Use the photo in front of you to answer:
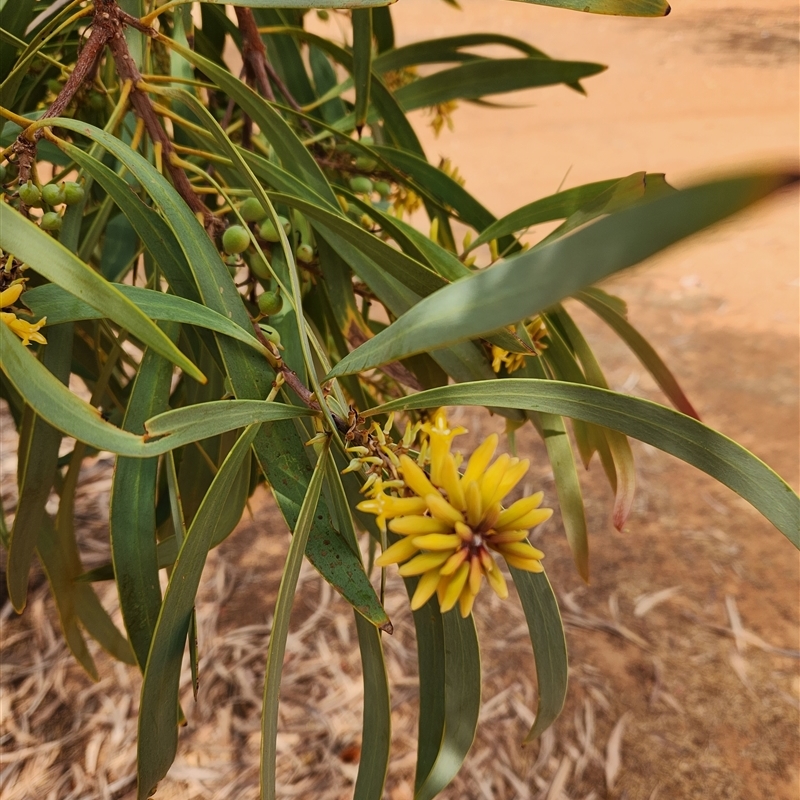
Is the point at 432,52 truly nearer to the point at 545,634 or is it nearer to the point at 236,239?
the point at 236,239

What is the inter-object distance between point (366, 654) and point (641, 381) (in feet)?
4.42

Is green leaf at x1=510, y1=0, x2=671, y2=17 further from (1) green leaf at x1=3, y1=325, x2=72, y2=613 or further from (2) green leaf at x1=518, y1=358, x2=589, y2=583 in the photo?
(1) green leaf at x1=3, y1=325, x2=72, y2=613

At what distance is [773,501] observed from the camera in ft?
1.13

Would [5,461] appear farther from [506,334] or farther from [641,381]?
[641,381]

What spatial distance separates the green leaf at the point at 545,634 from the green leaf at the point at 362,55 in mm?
402

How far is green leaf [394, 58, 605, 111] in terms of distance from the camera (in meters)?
0.64

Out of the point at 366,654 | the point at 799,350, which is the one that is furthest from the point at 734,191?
the point at 799,350

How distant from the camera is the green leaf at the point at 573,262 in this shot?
0.19 meters

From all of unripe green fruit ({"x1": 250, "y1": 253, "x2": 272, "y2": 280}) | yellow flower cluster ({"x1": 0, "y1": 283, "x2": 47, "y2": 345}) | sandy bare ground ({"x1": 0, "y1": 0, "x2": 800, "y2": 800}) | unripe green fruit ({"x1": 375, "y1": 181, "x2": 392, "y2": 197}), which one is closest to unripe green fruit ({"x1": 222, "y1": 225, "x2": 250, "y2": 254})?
unripe green fruit ({"x1": 250, "y1": 253, "x2": 272, "y2": 280})

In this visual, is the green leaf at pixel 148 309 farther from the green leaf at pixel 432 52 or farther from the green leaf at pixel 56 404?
the green leaf at pixel 432 52

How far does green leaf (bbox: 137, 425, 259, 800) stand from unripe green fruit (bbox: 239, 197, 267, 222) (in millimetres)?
183

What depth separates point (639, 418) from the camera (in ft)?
1.17

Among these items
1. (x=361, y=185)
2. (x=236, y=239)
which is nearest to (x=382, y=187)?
(x=361, y=185)

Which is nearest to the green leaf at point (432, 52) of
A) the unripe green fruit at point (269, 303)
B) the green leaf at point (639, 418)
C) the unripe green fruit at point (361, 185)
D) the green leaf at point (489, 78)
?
the green leaf at point (489, 78)
